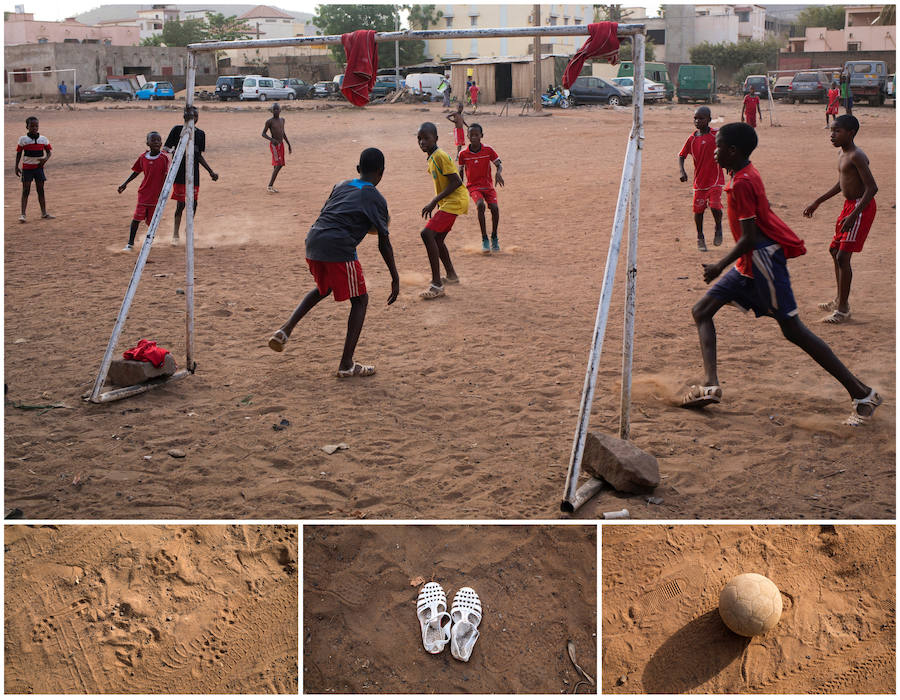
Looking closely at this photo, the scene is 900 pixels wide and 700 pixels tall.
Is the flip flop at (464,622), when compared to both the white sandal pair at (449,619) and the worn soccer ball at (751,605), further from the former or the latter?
the worn soccer ball at (751,605)

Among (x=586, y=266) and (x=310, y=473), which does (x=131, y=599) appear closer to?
(x=310, y=473)

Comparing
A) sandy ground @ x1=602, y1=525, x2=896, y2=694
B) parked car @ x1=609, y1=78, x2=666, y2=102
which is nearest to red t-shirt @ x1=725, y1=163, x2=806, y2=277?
sandy ground @ x1=602, y1=525, x2=896, y2=694

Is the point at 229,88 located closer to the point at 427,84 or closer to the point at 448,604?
the point at 427,84

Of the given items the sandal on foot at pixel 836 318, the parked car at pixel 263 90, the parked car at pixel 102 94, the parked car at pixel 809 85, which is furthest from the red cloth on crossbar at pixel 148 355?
the parked car at pixel 102 94

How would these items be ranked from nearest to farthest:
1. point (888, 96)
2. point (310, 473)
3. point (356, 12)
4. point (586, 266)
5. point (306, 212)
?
point (310, 473) < point (586, 266) < point (306, 212) < point (888, 96) < point (356, 12)

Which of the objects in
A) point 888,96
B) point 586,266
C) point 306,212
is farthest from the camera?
point 888,96

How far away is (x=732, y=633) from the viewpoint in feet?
14.0

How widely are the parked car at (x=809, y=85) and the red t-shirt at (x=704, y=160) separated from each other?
2743 centimetres

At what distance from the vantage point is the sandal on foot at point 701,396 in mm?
4895

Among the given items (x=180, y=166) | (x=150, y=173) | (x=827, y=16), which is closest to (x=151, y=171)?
(x=150, y=173)

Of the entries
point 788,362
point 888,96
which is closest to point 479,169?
point 788,362

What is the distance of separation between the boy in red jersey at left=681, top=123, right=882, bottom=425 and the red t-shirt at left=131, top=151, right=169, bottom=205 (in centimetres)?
660

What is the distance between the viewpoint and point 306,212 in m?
12.1

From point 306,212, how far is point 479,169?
12.0 feet
